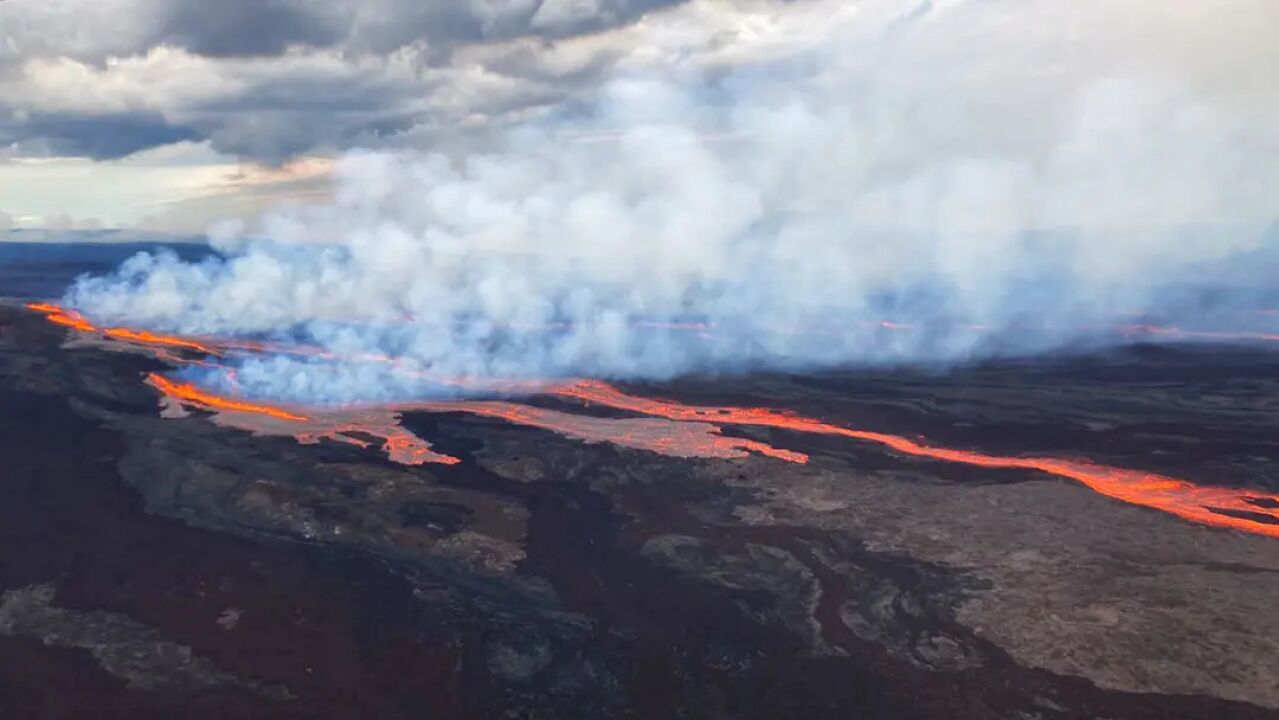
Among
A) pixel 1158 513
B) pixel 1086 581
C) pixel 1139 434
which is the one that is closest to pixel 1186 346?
pixel 1139 434

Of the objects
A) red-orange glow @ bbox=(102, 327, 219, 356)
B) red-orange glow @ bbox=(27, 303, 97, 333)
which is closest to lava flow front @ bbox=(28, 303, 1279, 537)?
red-orange glow @ bbox=(102, 327, 219, 356)

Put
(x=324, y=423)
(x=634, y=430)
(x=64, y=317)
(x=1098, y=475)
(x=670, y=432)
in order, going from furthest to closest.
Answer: (x=64, y=317), (x=324, y=423), (x=634, y=430), (x=670, y=432), (x=1098, y=475)

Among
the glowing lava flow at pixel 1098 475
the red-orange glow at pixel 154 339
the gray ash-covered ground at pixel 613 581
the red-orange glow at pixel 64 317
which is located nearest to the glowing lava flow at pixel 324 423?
the gray ash-covered ground at pixel 613 581

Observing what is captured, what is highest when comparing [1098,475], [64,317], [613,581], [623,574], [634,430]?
[64,317]

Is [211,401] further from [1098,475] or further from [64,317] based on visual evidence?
[64,317]

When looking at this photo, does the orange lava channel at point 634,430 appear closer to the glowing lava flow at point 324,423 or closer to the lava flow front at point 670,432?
the lava flow front at point 670,432

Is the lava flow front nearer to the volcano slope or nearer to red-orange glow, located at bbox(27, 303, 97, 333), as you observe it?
the volcano slope

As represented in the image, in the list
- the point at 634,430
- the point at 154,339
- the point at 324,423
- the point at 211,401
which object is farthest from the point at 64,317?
the point at 634,430
